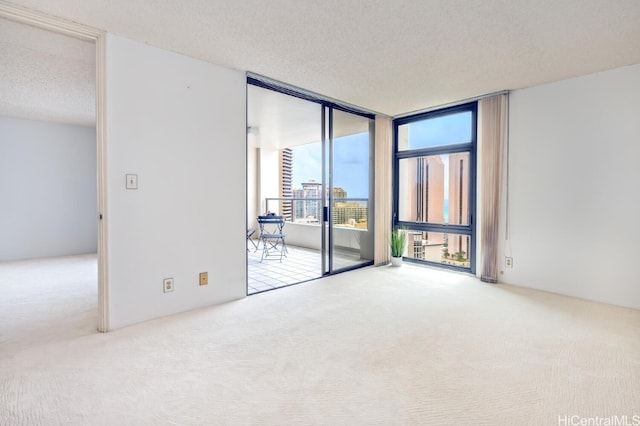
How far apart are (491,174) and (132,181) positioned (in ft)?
13.2

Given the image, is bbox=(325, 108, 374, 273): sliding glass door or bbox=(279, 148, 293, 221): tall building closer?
bbox=(325, 108, 374, 273): sliding glass door

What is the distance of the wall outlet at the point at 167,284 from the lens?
9.16 ft

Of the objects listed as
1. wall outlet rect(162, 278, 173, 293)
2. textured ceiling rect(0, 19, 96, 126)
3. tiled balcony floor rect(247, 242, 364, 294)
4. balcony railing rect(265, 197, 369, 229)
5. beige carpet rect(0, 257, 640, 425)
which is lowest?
beige carpet rect(0, 257, 640, 425)

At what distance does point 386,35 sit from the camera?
2484mm

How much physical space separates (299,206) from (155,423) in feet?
19.8

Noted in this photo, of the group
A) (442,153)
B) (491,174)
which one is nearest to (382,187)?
(442,153)

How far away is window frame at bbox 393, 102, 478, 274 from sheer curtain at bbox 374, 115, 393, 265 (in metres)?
0.16

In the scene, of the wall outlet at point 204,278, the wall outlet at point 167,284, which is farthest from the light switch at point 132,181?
the wall outlet at point 204,278

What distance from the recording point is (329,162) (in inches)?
169

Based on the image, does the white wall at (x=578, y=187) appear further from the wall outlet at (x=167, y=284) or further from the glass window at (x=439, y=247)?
the wall outlet at (x=167, y=284)

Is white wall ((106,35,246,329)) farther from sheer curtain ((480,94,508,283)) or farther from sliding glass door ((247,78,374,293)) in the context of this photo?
sheer curtain ((480,94,508,283))

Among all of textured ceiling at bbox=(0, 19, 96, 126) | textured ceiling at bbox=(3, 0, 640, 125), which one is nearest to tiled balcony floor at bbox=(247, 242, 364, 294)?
textured ceiling at bbox=(3, 0, 640, 125)

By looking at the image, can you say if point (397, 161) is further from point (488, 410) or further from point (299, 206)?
point (488, 410)

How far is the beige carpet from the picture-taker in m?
1.54
